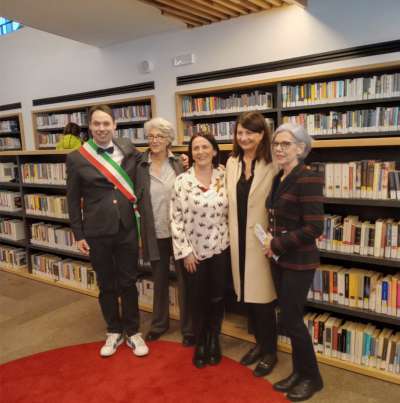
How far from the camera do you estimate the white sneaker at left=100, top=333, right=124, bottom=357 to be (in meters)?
2.76

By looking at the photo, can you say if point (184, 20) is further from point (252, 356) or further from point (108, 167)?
point (252, 356)

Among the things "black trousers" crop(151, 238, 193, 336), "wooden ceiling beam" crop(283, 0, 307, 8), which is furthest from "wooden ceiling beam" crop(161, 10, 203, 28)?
"black trousers" crop(151, 238, 193, 336)

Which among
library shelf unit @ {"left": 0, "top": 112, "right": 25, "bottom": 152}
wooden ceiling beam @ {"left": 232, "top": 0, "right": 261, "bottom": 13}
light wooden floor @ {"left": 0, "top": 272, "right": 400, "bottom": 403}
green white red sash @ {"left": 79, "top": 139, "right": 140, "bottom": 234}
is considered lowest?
light wooden floor @ {"left": 0, "top": 272, "right": 400, "bottom": 403}

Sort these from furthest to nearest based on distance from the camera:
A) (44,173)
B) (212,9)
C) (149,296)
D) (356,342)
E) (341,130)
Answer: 1. (212,9)
2. (341,130)
3. (44,173)
4. (149,296)
5. (356,342)

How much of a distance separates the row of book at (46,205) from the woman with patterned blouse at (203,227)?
6.58 ft

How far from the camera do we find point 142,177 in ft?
8.91

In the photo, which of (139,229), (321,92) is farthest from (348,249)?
(321,92)

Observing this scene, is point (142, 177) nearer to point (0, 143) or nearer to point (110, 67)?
point (110, 67)

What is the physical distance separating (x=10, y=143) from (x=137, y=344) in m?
6.92

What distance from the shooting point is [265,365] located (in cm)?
247

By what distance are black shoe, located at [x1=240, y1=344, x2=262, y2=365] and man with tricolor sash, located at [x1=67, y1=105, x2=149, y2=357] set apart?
0.69 meters

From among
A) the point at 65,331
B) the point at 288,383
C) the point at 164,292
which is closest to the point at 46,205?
the point at 65,331

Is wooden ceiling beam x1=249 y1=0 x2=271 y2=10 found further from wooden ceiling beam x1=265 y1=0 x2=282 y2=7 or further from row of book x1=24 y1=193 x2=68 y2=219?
row of book x1=24 y1=193 x2=68 y2=219

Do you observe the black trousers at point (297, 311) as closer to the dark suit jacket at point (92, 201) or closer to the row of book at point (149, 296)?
the dark suit jacket at point (92, 201)
